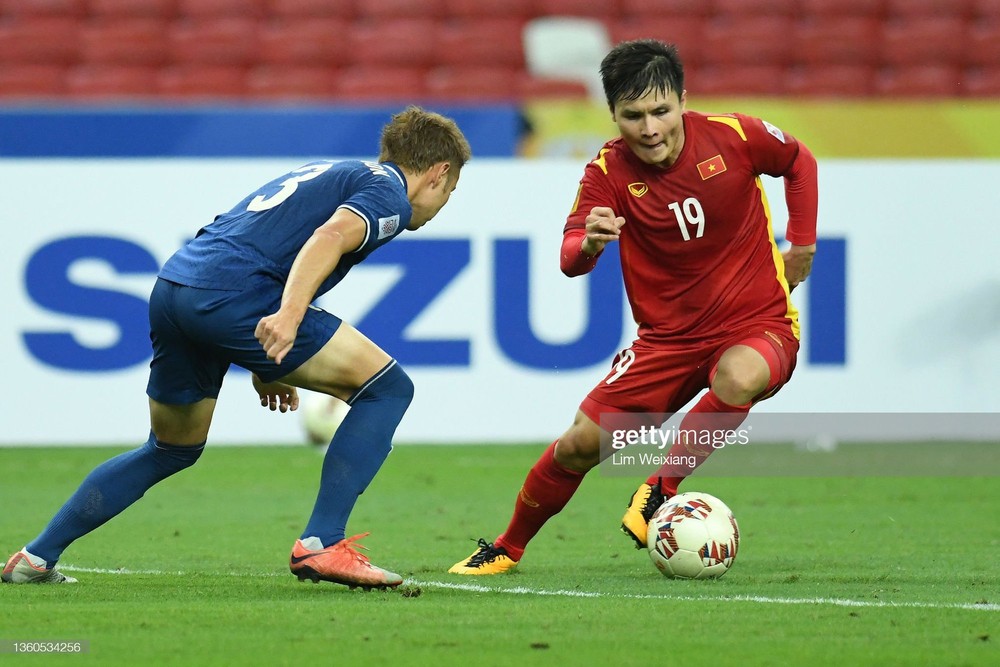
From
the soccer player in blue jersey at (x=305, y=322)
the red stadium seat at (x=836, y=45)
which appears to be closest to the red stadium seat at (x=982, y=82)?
the red stadium seat at (x=836, y=45)

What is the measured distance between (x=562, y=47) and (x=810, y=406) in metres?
3.86

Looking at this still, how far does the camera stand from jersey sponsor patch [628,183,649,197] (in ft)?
17.7

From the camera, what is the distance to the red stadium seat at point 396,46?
11.7 m

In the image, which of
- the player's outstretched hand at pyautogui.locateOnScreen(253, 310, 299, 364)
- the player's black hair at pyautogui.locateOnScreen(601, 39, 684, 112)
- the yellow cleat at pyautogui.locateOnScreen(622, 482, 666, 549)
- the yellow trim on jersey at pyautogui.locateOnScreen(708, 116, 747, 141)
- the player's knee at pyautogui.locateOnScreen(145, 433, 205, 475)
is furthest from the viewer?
the yellow trim on jersey at pyautogui.locateOnScreen(708, 116, 747, 141)

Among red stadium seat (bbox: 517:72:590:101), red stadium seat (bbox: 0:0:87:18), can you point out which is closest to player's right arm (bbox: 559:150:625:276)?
red stadium seat (bbox: 517:72:590:101)

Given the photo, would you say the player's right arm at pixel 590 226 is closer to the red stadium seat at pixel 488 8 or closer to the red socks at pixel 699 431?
the red socks at pixel 699 431

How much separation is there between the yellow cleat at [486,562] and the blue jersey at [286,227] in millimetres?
1220

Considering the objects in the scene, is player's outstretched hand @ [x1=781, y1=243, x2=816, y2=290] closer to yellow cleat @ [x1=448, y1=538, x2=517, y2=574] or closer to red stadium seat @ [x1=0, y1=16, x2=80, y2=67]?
yellow cleat @ [x1=448, y1=538, x2=517, y2=574]

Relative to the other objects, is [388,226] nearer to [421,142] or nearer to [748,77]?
[421,142]

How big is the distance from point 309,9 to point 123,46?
4.96 ft

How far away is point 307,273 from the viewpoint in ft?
14.0

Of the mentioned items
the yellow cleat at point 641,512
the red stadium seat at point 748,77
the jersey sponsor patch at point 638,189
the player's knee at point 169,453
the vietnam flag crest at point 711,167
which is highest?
the red stadium seat at point 748,77

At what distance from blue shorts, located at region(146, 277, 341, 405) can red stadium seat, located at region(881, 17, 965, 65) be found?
838 cm

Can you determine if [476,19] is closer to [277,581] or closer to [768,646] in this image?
[277,581]
